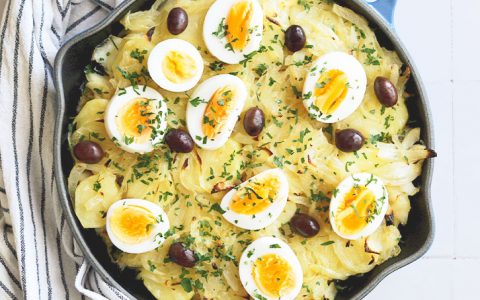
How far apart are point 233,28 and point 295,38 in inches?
8.6

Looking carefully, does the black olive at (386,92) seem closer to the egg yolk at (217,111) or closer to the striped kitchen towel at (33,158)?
the egg yolk at (217,111)

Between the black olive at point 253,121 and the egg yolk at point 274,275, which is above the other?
the black olive at point 253,121

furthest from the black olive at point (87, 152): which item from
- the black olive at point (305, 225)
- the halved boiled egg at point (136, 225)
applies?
the black olive at point (305, 225)

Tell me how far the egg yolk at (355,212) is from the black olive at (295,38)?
21.0 inches

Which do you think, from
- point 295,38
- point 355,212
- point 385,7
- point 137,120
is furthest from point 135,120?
point 385,7

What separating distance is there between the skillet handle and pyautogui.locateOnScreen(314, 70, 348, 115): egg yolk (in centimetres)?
34

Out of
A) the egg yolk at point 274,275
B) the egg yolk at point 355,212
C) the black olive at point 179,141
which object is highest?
the black olive at point 179,141

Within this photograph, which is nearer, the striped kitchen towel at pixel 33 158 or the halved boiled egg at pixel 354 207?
the halved boiled egg at pixel 354 207

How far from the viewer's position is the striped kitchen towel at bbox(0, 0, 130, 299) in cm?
271

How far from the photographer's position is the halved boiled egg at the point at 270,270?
2553 millimetres

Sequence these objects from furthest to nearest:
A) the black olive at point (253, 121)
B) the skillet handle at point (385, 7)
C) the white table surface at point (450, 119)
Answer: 1. the white table surface at point (450, 119)
2. the skillet handle at point (385, 7)
3. the black olive at point (253, 121)

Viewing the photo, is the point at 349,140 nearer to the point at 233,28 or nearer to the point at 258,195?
the point at 258,195

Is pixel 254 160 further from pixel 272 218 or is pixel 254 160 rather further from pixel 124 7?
pixel 124 7

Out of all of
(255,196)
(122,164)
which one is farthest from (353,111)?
(122,164)
